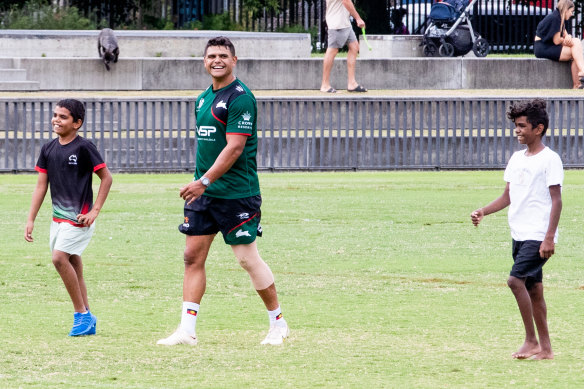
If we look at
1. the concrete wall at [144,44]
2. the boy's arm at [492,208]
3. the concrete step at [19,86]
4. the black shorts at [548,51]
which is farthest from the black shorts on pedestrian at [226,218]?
the concrete wall at [144,44]

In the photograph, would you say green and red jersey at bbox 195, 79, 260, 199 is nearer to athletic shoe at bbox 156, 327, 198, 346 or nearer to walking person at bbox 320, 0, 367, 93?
athletic shoe at bbox 156, 327, 198, 346

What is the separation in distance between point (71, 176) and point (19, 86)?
14687mm

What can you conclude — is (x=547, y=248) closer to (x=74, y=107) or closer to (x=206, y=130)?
(x=206, y=130)

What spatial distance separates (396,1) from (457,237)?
70.1ft

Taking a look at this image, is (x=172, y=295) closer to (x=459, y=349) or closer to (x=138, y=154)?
(x=459, y=349)

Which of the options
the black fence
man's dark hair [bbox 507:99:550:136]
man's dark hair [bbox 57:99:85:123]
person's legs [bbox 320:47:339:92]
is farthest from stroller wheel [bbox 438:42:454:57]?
man's dark hair [bbox 507:99:550:136]

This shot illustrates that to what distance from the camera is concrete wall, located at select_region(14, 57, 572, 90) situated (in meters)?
22.1

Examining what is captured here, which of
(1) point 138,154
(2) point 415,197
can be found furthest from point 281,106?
(2) point 415,197

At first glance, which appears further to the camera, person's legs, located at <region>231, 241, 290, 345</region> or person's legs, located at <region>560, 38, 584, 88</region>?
person's legs, located at <region>560, 38, 584, 88</region>

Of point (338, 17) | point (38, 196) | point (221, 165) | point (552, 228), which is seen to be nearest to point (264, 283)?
point (221, 165)

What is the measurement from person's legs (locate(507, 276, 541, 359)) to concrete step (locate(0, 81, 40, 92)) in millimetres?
15985

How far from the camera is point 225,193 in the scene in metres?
6.97

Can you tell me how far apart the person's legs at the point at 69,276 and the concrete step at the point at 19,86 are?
47.6 ft

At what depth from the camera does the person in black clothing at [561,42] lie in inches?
878
